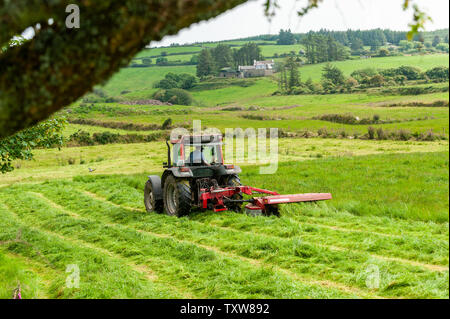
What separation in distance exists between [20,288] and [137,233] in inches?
145

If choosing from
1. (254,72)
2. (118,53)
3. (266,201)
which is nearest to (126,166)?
(266,201)

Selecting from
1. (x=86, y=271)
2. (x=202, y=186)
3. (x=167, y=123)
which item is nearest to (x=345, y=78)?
(x=167, y=123)

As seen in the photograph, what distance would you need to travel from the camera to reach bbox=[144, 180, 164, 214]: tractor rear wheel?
12.6 metres

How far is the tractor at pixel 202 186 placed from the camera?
1101cm

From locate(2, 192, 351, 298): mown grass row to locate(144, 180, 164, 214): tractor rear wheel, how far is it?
0.93 metres

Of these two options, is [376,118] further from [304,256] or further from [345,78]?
[304,256]

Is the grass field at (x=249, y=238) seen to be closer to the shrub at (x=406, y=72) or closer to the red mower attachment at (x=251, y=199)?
the red mower attachment at (x=251, y=199)

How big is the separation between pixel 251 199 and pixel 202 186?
1.53 metres

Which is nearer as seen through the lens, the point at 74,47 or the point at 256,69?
the point at 74,47

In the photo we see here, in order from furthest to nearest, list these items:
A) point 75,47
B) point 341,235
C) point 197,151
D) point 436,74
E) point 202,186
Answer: point 436,74
point 197,151
point 202,186
point 341,235
point 75,47

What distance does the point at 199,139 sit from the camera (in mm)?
11773

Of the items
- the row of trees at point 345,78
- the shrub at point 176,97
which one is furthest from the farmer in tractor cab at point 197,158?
the row of trees at point 345,78

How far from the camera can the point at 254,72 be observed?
183 ft
